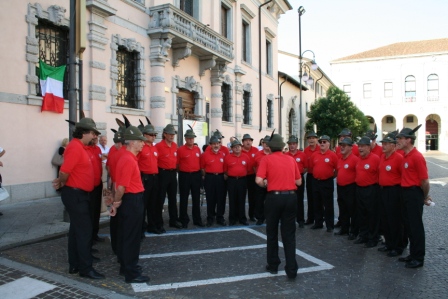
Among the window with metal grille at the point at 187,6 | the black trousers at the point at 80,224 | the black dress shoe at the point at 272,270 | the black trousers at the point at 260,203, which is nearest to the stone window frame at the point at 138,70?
the window with metal grille at the point at 187,6

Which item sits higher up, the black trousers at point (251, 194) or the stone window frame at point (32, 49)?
the stone window frame at point (32, 49)

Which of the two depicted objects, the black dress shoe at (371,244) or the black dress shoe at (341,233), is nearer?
the black dress shoe at (371,244)

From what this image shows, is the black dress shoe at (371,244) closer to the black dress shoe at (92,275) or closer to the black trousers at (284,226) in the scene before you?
the black trousers at (284,226)

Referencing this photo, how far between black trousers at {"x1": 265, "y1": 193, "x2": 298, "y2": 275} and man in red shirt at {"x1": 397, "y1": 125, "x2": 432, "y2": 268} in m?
1.94

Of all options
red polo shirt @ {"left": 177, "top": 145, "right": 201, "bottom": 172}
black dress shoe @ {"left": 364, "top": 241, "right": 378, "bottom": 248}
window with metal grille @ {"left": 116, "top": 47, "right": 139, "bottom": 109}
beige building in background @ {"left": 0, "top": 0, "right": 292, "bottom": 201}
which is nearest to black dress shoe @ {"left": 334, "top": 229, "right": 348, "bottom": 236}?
black dress shoe @ {"left": 364, "top": 241, "right": 378, "bottom": 248}

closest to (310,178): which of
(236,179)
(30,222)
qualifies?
(236,179)

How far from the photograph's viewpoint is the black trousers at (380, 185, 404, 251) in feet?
20.9

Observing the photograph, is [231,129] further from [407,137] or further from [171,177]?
[407,137]

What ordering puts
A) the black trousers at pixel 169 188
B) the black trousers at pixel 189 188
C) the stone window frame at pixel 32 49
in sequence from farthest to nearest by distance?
the stone window frame at pixel 32 49
the black trousers at pixel 189 188
the black trousers at pixel 169 188

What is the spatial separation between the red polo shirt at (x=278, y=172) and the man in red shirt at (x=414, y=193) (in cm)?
186

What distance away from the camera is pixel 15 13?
9469 mm

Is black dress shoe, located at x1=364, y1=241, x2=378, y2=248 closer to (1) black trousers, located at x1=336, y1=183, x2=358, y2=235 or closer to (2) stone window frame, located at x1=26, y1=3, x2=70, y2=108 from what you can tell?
(1) black trousers, located at x1=336, y1=183, x2=358, y2=235

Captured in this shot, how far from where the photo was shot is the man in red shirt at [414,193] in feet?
18.9

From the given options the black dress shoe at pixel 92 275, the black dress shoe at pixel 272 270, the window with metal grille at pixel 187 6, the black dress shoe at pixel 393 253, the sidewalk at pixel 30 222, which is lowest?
the black dress shoe at pixel 393 253
